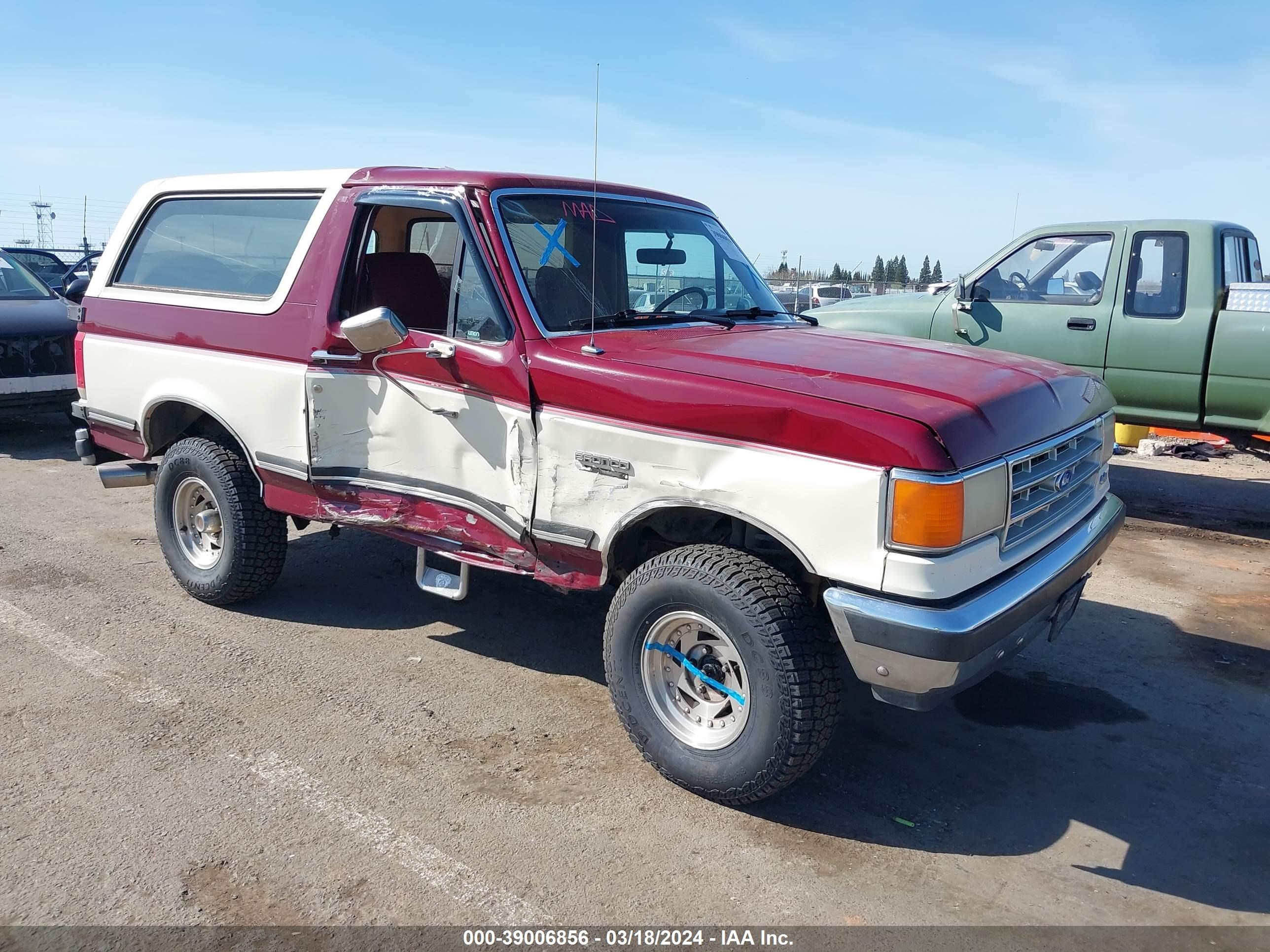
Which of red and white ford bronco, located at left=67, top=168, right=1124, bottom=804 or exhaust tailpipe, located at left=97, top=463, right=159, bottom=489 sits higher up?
red and white ford bronco, located at left=67, top=168, right=1124, bottom=804

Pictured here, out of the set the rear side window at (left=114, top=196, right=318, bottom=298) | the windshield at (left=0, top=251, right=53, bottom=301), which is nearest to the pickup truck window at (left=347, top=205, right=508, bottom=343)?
the rear side window at (left=114, top=196, right=318, bottom=298)

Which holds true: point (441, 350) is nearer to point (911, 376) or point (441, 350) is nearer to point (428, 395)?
point (428, 395)

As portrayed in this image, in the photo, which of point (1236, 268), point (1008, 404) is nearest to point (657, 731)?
point (1008, 404)

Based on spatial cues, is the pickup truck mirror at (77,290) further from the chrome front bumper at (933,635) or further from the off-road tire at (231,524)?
the chrome front bumper at (933,635)

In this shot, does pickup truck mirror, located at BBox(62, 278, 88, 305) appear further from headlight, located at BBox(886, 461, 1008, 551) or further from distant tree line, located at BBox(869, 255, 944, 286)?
distant tree line, located at BBox(869, 255, 944, 286)

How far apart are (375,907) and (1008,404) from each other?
2.50 m

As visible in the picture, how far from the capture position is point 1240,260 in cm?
772

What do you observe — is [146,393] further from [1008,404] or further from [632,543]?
[1008,404]

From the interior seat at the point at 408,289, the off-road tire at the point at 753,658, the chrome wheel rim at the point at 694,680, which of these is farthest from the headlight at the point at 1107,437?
the interior seat at the point at 408,289

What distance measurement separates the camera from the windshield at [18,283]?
9695 millimetres

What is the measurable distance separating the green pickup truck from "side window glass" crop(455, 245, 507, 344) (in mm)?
3866

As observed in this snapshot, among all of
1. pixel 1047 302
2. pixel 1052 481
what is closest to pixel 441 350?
pixel 1052 481

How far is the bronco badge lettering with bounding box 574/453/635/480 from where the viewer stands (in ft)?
11.4

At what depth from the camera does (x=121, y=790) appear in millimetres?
3398
